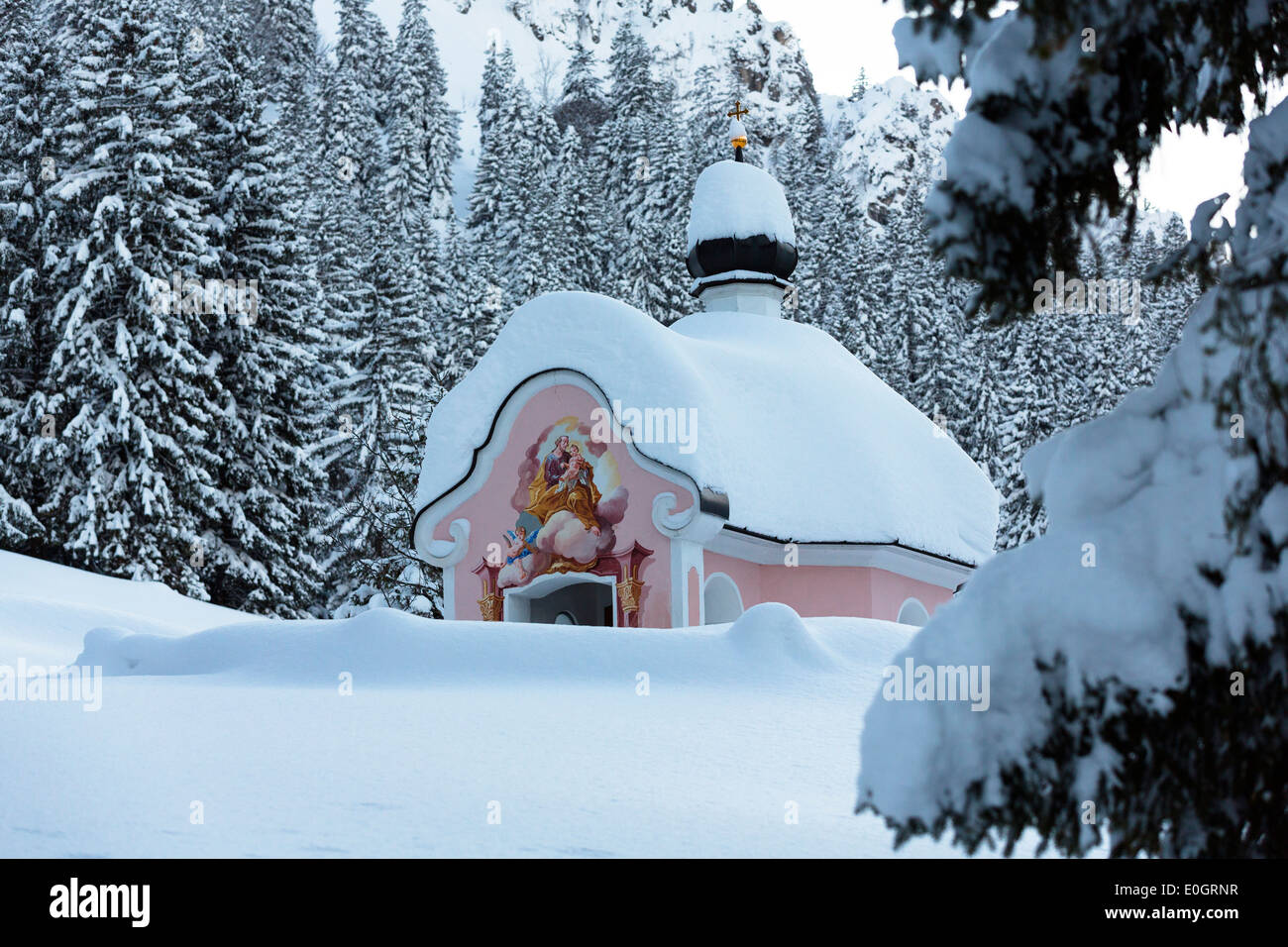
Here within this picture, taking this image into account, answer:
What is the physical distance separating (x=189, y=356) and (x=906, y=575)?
16775mm

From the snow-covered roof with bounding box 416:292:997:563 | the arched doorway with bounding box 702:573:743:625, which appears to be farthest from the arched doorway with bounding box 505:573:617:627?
the snow-covered roof with bounding box 416:292:997:563

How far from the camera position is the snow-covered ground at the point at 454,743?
189 inches

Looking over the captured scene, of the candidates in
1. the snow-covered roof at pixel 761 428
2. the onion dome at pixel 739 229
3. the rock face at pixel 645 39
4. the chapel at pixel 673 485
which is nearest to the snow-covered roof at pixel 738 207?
the onion dome at pixel 739 229

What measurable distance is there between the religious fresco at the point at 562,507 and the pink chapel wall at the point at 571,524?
15 mm

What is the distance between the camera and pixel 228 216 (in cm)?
3062

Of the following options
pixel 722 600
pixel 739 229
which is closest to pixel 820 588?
pixel 722 600

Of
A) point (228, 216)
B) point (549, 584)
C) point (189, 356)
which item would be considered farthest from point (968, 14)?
point (228, 216)

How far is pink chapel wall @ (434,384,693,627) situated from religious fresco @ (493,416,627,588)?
0.02 metres

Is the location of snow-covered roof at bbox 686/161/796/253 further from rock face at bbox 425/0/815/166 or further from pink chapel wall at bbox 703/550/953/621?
rock face at bbox 425/0/815/166

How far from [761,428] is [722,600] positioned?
82.1 inches

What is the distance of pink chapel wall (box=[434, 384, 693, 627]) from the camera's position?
14.6 metres

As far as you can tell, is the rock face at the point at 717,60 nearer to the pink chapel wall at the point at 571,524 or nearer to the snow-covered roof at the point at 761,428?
the snow-covered roof at the point at 761,428

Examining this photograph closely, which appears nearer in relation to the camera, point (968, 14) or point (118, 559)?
point (968, 14)
